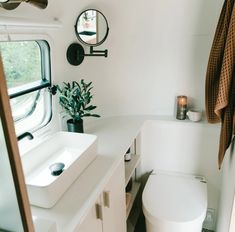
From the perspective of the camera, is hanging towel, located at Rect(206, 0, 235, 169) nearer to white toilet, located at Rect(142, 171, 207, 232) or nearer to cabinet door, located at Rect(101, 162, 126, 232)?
white toilet, located at Rect(142, 171, 207, 232)

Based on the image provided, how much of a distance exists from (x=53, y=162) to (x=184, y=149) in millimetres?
1064

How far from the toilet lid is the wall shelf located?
17 cm

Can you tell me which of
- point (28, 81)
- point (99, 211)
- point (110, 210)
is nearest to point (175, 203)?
point (110, 210)

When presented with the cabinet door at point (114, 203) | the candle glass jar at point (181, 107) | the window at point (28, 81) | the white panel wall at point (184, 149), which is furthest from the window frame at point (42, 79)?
the candle glass jar at point (181, 107)

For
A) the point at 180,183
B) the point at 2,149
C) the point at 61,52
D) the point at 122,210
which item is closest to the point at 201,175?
the point at 180,183

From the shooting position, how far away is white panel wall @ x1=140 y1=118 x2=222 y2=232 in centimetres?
176

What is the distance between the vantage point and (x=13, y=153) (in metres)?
0.48

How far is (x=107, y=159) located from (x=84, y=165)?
0.52 ft

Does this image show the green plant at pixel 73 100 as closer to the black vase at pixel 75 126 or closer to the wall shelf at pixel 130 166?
the black vase at pixel 75 126

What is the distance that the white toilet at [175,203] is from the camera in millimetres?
1420

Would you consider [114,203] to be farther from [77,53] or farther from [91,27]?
[91,27]

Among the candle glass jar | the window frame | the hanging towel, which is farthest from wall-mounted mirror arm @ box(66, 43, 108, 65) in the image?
the hanging towel

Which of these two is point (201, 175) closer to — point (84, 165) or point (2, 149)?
point (84, 165)

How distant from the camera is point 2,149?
494 millimetres
